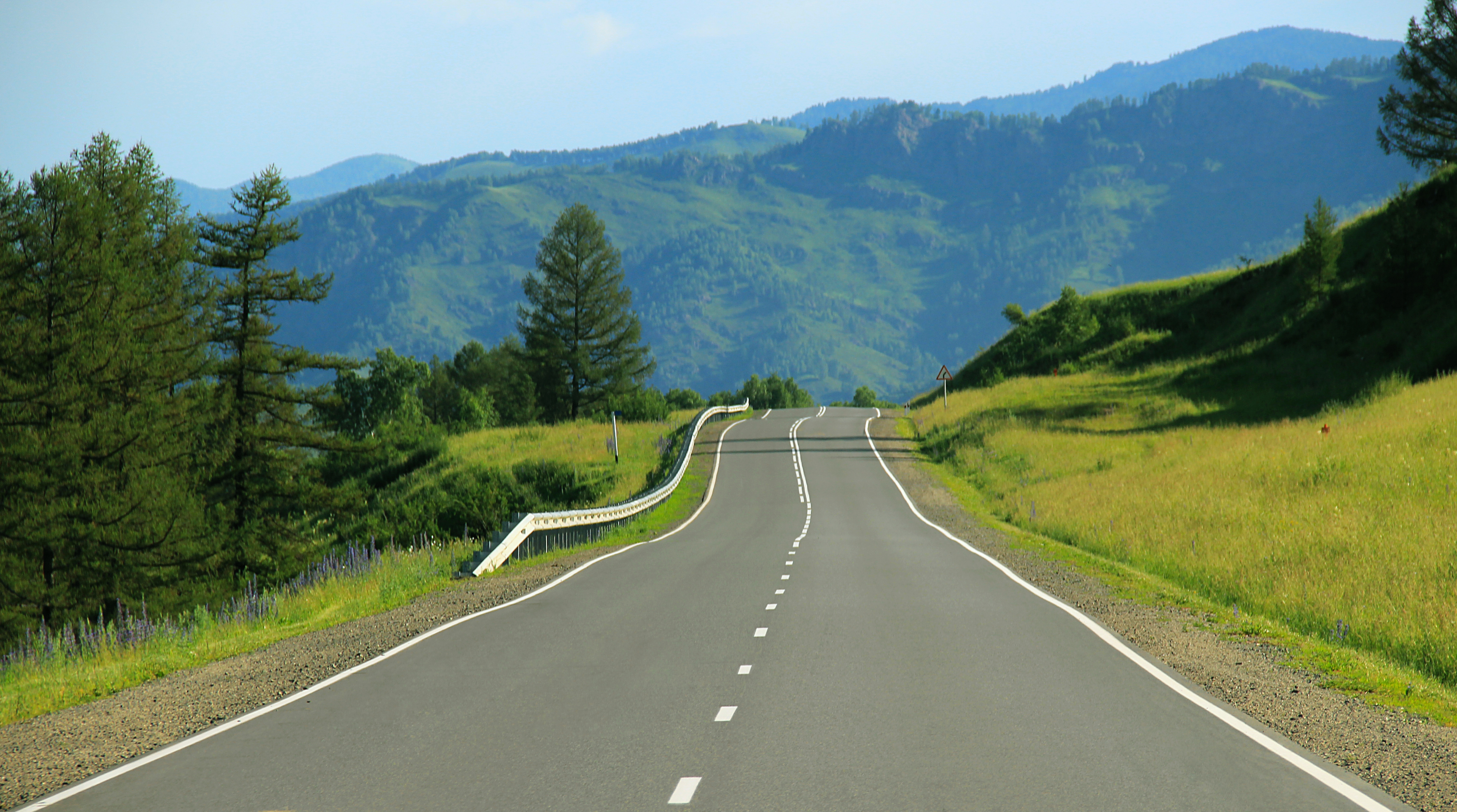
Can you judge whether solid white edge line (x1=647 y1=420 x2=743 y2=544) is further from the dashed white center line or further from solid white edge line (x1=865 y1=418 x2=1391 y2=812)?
the dashed white center line

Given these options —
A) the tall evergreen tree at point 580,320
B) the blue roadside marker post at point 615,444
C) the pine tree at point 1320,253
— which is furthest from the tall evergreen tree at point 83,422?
the pine tree at point 1320,253

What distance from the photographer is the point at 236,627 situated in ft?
46.1

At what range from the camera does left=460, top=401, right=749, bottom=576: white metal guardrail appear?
19.3 metres

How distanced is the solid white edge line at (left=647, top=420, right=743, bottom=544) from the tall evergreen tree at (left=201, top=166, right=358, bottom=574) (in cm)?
1244

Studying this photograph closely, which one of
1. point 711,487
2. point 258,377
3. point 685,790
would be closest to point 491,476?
point 711,487

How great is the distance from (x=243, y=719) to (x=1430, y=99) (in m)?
56.1

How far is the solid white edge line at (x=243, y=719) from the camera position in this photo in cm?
607

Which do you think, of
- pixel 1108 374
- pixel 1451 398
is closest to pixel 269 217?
pixel 1451 398

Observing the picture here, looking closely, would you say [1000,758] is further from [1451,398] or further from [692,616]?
[1451,398]

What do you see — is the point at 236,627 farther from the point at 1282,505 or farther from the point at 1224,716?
the point at 1282,505

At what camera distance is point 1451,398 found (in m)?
29.0

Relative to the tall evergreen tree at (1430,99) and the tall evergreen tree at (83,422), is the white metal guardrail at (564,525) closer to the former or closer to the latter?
the tall evergreen tree at (83,422)

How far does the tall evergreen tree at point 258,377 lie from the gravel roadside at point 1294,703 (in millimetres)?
25385

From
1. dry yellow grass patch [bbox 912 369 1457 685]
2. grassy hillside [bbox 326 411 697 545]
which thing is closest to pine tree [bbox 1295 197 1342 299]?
dry yellow grass patch [bbox 912 369 1457 685]
